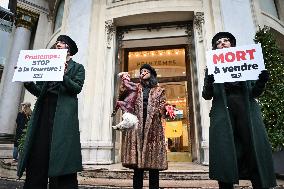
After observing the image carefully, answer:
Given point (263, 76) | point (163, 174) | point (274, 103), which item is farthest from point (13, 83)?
point (263, 76)

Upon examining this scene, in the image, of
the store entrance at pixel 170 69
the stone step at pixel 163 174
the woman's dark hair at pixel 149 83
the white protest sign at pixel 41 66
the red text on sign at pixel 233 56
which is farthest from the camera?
the store entrance at pixel 170 69

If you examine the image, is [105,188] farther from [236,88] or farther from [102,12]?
[102,12]

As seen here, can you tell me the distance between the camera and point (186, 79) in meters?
8.95

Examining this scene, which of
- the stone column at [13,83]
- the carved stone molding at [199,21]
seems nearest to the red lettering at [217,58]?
the carved stone molding at [199,21]

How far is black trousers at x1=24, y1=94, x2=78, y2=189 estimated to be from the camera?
231cm

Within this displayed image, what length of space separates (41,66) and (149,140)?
1.58 meters

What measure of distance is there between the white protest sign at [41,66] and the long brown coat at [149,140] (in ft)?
3.80

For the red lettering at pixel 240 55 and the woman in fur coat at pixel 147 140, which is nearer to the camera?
the red lettering at pixel 240 55

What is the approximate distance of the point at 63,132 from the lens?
2.31m

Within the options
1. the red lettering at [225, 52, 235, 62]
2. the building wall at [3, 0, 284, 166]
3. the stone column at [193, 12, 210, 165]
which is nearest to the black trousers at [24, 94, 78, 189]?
the red lettering at [225, 52, 235, 62]

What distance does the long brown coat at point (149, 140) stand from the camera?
9.76ft

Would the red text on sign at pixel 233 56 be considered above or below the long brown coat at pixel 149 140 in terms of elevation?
above

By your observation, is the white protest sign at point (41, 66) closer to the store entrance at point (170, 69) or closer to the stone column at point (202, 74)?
the stone column at point (202, 74)

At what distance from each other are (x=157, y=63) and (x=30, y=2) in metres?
7.39
